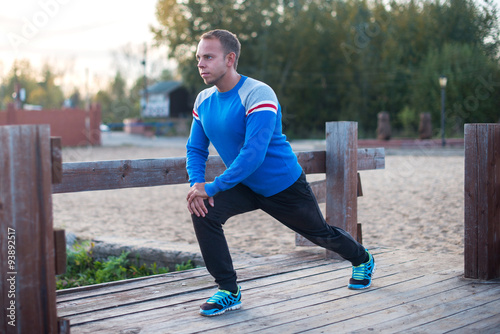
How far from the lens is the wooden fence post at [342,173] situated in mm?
4828

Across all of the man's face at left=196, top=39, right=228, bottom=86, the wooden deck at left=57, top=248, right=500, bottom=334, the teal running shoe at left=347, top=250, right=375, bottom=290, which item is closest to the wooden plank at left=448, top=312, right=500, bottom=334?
the wooden deck at left=57, top=248, right=500, bottom=334

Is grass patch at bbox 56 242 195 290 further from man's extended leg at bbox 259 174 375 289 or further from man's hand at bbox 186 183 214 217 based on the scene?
man's hand at bbox 186 183 214 217

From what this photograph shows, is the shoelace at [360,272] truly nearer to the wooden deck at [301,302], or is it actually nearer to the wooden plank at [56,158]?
the wooden deck at [301,302]

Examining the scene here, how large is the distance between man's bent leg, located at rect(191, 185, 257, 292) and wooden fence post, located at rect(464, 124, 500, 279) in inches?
69.9

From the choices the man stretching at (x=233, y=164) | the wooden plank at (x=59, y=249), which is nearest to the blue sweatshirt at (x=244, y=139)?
the man stretching at (x=233, y=164)

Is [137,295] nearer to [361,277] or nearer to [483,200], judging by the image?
[361,277]

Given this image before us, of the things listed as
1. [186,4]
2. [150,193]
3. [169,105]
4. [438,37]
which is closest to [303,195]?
[150,193]

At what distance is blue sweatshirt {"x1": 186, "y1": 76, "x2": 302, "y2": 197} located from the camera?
322 cm

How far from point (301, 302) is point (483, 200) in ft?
5.10

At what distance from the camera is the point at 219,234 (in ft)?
11.3

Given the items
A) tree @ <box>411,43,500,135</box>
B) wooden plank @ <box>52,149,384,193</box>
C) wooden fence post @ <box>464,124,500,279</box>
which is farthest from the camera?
tree @ <box>411,43,500,135</box>

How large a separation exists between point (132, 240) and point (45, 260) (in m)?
3.89

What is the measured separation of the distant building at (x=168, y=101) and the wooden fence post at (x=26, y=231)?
179 ft

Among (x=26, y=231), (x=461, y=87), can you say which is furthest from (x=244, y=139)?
(x=461, y=87)
